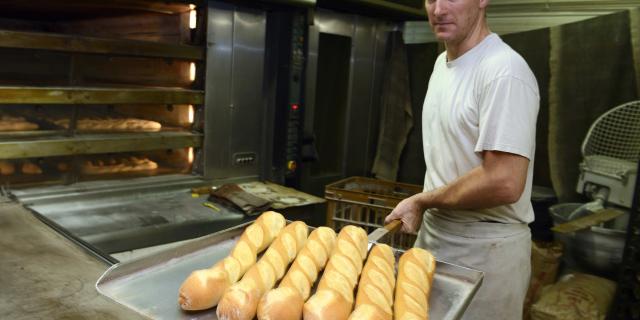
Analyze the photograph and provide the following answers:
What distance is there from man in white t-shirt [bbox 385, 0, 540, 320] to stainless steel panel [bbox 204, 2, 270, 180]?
1.45m

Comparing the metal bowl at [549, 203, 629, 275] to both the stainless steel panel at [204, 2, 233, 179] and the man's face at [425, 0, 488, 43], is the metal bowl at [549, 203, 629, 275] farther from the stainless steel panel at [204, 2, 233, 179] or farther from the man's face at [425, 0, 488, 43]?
the stainless steel panel at [204, 2, 233, 179]

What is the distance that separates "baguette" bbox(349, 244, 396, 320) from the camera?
1.13 metres

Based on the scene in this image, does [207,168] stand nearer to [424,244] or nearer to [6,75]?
[6,75]

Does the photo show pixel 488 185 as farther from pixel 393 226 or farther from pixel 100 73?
pixel 100 73

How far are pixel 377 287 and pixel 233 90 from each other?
77.3 inches

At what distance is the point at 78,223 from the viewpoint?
2.21 meters

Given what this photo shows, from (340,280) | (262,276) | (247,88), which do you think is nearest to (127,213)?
(247,88)

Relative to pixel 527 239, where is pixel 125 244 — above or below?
below

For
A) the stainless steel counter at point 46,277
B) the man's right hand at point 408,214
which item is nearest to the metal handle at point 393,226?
the man's right hand at point 408,214

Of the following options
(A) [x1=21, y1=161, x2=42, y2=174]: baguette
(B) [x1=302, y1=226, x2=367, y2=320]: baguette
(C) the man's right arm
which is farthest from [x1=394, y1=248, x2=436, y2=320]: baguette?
(A) [x1=21, y1=161, x2=42, y2=174]: baguette

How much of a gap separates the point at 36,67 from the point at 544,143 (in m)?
3.44

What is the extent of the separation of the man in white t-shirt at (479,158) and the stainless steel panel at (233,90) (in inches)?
57.2

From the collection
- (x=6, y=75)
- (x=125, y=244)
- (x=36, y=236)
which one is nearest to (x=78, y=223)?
(x=125, y=244)

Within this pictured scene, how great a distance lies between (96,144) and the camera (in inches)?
97.6
